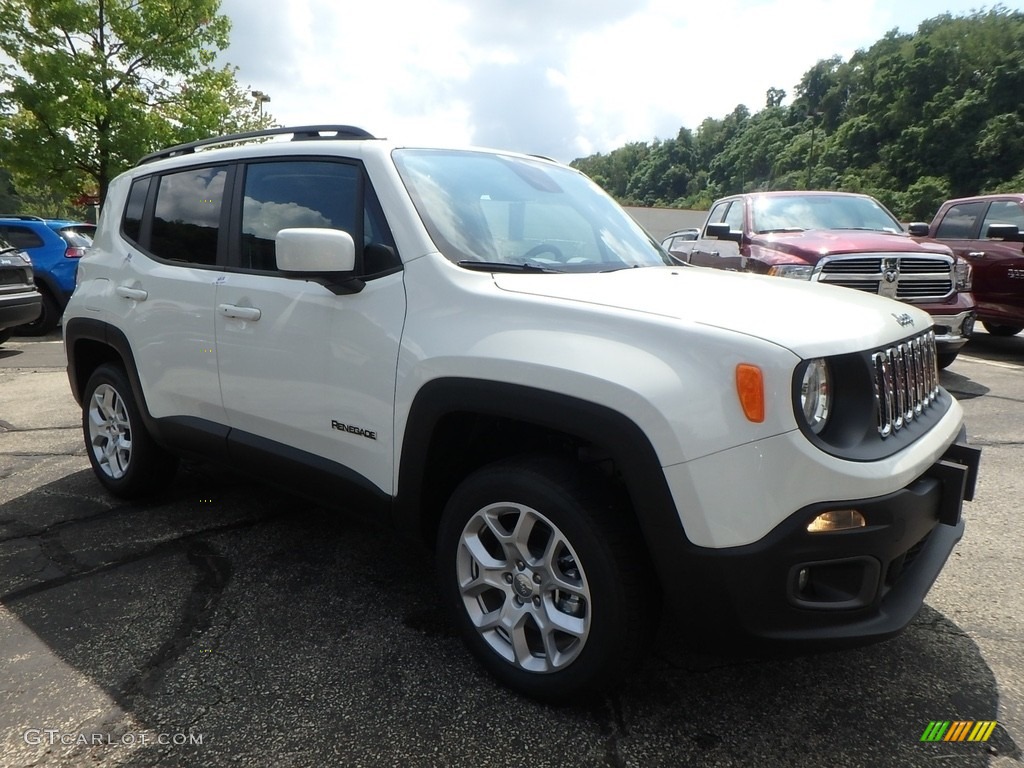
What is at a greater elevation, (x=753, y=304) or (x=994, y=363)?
(x=753, y=304)

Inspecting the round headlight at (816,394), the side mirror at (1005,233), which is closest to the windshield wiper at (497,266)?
the round headlight at (816,394)

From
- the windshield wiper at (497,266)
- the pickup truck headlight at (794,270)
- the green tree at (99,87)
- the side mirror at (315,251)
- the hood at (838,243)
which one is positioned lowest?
the pickup truck headlight at (794,270)

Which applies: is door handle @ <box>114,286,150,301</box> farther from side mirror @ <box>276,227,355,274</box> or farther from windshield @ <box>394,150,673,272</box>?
windshield @ <box>394,150,673,272</box>

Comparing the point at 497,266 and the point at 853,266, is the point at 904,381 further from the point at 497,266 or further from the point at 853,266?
the point at 853,266

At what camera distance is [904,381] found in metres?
2.30

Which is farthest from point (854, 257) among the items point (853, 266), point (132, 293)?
point (132, 293)

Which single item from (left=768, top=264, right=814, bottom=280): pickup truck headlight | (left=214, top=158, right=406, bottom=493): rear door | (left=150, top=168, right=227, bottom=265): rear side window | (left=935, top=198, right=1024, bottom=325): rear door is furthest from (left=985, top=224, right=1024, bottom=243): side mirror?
(left=150, top=168, right=227, bottom=265): rear side window

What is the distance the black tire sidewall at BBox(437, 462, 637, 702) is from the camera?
2039 millimetres

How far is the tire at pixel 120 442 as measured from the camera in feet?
12.7

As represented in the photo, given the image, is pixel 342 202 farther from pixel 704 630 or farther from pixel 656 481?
pixel 704 630

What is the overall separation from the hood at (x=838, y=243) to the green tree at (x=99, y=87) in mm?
13536

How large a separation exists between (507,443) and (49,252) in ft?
34.6

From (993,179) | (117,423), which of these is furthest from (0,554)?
(993,179)

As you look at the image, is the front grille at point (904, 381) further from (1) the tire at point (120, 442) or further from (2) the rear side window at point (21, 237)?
(2) the rear side window at point (21, 237)
